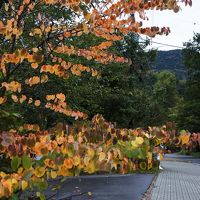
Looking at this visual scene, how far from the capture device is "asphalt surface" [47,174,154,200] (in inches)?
460

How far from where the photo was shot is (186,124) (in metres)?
51.5

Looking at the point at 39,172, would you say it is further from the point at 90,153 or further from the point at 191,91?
the point at 191,91

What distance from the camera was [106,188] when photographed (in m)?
13.7

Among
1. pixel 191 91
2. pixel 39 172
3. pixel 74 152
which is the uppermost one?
pixel 191 91

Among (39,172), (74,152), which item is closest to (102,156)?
(74,152)

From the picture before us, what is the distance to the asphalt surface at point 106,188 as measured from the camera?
38.3 ft

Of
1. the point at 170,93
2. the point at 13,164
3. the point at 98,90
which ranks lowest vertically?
the point at 13,164

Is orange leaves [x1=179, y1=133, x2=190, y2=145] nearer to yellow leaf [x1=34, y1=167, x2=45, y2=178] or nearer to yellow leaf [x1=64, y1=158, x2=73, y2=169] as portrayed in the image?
yellow leaf [x1=64, y1=158, x2=73, y2=169]

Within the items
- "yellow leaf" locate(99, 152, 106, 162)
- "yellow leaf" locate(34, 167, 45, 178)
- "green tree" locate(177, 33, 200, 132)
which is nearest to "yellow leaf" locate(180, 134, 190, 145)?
"yellow leaf" locate(99, 152, 106, 162)

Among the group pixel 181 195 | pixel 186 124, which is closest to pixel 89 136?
pixel 181 195

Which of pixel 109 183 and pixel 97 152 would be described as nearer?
pixel 97 152

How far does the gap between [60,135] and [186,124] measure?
4979 cm

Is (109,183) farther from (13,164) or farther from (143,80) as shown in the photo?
(143,80)

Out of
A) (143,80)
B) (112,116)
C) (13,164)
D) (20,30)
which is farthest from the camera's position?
(143,80)
